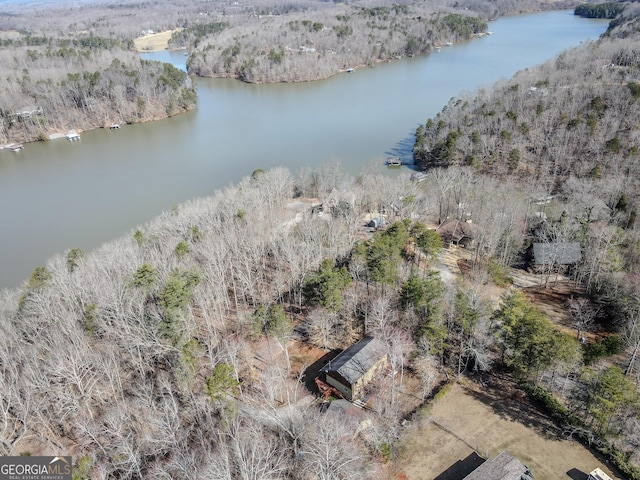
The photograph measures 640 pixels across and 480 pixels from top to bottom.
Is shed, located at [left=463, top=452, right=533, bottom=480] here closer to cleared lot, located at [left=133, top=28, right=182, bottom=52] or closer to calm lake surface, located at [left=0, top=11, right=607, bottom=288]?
calm lake surface, located at [left=0, top=11, right=607, bottom=288]

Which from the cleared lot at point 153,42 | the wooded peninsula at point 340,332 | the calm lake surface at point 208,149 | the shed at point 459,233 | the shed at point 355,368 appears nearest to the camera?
the wooded peninsula at point 340,332

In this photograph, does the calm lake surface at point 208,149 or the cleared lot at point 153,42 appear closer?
the calm lake surface at point 208,149

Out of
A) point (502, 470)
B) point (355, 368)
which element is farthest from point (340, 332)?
point (502, 470)

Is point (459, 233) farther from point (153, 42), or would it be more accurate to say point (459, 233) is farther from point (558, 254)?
point (153, 42)

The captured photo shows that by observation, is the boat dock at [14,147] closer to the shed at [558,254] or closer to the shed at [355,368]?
the shed at [355,368]

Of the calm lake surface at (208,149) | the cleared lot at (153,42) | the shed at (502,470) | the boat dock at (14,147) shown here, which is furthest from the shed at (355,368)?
the cleared lot at (153,42)

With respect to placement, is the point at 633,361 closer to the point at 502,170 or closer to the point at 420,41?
the point at 502,170
